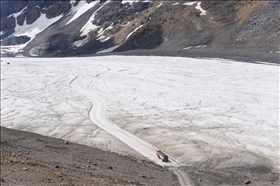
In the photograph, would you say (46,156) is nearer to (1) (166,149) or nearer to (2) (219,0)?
(1) (166,149)

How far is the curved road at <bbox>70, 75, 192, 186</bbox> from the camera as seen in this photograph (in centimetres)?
1615

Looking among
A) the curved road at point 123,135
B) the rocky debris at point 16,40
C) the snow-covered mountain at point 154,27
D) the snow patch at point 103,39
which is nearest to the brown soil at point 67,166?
the curved road at point 123,135

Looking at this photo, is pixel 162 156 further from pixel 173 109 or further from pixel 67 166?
pixel 173 109

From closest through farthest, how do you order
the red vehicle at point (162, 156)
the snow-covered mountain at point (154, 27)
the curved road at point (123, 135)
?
the curved road at point (123, 135) → the red vehicle at point (162, 156) → the snow-covered mountain at point (154, 27)

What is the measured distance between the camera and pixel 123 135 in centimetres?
2122

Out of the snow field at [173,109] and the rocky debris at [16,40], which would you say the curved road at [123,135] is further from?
the rocky debris at [16,40]

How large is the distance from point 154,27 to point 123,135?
6533cm

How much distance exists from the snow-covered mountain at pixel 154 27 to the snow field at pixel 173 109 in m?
18.0

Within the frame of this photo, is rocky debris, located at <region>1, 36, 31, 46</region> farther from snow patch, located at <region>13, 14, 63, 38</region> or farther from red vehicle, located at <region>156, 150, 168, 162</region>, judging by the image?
red vehicle, located at <region>156, 150, 168, 162</region>

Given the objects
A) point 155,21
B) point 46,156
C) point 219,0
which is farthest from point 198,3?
point 46,156

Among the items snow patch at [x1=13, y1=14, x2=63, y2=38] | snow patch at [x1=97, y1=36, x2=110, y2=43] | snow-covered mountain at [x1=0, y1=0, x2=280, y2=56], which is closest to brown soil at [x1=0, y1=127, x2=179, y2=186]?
snow-covered mountain at [x1=0, y1=0, x2=280, y2=56]

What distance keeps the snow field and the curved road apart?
45cm

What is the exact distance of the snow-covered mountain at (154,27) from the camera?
195 ft

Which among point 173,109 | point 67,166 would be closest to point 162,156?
point 67,166
